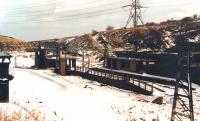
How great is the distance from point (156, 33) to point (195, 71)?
2759 cm

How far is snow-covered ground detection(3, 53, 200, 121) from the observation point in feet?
92.7

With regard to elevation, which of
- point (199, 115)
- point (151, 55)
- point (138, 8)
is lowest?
point (199, 115)

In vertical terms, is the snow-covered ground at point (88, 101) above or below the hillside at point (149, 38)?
below

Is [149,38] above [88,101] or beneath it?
above

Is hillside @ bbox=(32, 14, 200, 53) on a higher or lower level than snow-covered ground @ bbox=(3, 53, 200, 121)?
higher

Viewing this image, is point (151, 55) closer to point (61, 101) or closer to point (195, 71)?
point (195, 71)

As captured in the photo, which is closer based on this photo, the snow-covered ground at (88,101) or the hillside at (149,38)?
the snow-covered ground at (88,101)

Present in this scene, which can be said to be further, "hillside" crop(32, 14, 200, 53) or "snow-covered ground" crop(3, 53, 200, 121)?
"hillside" crop(32, 14, 200, 53)

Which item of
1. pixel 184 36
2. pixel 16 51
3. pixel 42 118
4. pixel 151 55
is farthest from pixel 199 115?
pixel 16 51

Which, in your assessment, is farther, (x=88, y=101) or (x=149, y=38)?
(x=149, y=38)

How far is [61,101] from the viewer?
33.9 m

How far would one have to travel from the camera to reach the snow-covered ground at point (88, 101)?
2825cm

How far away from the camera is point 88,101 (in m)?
35.4

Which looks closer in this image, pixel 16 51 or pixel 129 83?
pixel 129 83
